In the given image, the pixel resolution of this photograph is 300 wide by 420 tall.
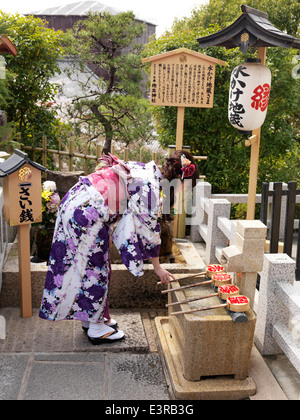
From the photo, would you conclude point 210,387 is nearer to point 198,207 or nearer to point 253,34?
point 198,207

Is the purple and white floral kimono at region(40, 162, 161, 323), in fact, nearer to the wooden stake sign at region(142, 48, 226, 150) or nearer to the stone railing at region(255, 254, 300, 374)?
the stone railing at region(255, 254, 300, 374)

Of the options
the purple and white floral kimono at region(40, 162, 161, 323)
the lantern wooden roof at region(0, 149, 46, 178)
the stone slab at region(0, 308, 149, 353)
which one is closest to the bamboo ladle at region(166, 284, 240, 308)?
the purple and white floral kimono at region(40, 162, 161, 323)

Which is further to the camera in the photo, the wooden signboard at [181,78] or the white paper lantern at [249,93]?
the wooden signboard at [181,78]

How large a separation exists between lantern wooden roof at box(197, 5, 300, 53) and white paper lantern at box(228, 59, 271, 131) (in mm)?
272

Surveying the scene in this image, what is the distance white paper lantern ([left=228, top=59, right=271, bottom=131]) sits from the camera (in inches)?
211

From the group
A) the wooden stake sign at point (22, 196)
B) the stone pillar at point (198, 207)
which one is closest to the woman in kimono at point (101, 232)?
the wooden stake sign at point (22, 196)

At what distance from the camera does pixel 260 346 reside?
4.17 m

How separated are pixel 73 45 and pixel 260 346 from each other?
33.1 ft

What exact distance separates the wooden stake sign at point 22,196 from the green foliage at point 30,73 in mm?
4120

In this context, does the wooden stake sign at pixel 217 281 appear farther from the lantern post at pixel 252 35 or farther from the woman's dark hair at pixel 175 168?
the lantern post at pixel 252 35

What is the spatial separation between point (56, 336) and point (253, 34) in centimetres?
373

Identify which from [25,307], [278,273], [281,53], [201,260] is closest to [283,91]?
[281,53]

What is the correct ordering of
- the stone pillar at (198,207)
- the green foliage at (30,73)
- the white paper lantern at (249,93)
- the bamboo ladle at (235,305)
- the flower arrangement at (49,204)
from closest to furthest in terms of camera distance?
1. the bamboo ladle at (235,305)
2. the white paper lantern at (249,93)
3. the flower arrangement at (49,204)
4. the stone pillar at (198,207)
5. the green foliage at (30,73)

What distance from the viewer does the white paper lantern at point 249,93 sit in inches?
211
